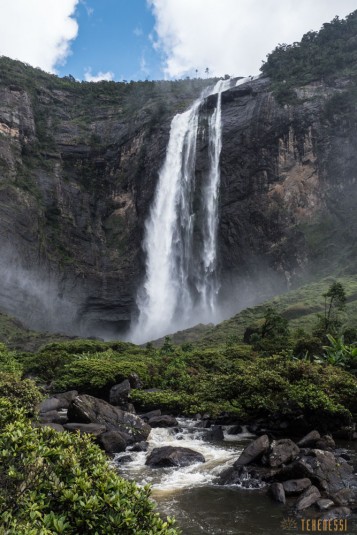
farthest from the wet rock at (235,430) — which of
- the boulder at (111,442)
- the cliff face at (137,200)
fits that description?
the cliff face at (137,200)

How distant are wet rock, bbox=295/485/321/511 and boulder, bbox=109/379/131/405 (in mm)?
10300

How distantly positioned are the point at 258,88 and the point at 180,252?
25.3 meters

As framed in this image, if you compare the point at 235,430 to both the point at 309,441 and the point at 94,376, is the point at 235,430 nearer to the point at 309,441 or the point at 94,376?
the point at 309,441

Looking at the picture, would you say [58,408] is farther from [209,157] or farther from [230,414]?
[209,157]

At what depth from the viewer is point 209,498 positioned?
8.96 m

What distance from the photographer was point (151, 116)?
203 feet

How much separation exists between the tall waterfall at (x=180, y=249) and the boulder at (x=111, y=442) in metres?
38.9

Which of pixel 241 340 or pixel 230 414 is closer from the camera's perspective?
pixel 230 414

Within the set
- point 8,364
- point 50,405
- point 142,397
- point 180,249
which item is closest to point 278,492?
point 142,397

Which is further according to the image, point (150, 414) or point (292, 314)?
point (292, 314)

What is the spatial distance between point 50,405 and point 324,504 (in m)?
10.7

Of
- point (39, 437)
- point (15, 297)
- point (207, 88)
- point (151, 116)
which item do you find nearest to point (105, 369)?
point (39, 437)

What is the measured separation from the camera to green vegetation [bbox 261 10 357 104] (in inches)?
2242

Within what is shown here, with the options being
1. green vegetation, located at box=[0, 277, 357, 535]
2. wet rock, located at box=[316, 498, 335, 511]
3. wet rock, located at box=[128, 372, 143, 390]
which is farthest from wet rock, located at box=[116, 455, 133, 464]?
wet rock, located at box=[128, 372, 143, 390]
